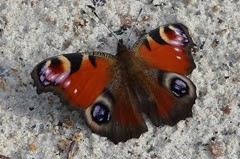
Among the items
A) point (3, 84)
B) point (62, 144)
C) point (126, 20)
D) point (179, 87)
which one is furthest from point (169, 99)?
point (3, 84)

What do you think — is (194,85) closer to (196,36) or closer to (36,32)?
(196,36)

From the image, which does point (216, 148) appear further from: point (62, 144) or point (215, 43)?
point (62, 144)

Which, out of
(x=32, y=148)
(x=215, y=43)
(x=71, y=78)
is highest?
(x=71, y=78)

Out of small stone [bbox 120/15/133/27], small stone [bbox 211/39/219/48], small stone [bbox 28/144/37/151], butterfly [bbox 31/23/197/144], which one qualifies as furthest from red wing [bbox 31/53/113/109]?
small stone [bbox 211/39/219/48]

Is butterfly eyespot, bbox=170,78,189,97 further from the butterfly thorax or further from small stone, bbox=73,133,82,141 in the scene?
small stone, bbox=73,133,82,141

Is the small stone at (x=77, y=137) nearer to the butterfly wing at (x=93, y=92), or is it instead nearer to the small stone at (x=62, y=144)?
the small stone at (x=62, y=144)

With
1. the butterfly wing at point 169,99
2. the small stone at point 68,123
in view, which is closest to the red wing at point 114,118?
the butterfly wing at point 169,99
